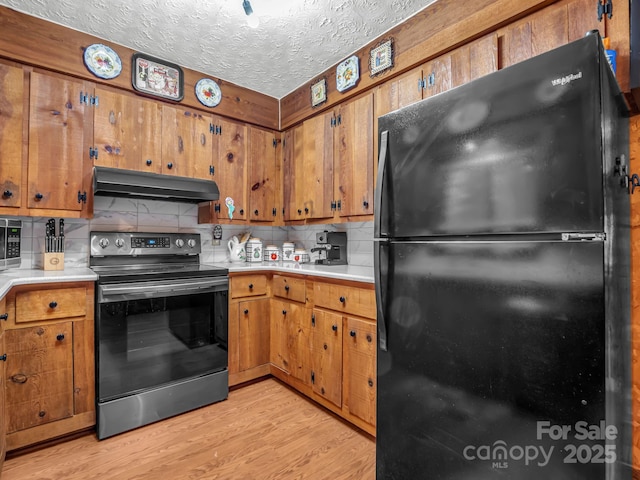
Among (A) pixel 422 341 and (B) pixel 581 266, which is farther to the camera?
(A) pixel 422 341

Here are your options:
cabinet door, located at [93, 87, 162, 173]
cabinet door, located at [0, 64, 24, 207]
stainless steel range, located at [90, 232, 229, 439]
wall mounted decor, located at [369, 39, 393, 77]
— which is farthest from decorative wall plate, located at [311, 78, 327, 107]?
cabinet door, located at [0, 64, 24, 207]

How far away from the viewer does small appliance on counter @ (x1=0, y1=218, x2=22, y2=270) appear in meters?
1.91

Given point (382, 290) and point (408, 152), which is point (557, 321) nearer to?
point (382, 290)

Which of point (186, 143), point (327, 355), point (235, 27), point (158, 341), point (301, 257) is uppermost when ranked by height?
point (235, 27)

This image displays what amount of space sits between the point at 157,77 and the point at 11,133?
1019mm

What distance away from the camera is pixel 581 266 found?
938 millimetres

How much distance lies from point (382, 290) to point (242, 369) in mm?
1665

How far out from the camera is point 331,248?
2.81 metres

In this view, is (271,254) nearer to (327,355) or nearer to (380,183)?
(327,355)

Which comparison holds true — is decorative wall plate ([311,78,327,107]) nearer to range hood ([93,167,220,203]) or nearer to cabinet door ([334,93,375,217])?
cabinet door ([334,93,375,217])

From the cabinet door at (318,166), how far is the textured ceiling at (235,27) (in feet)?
1.52

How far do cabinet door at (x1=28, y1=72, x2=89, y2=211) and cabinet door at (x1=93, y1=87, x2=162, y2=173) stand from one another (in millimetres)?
99

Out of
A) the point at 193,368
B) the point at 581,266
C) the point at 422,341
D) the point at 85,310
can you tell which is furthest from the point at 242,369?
the point at 581,266

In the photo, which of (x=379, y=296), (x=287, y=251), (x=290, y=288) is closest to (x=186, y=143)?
(x=287, y=251)
